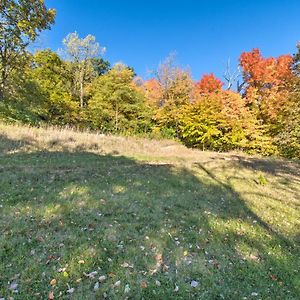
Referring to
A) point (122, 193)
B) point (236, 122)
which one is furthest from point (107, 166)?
point (236, 122)

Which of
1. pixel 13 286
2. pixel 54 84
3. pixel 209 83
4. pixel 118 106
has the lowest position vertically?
pixel 13 286

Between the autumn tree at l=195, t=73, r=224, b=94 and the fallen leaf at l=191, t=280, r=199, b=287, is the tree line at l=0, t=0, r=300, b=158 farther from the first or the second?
the fallen leaf at l=191, t=280, r=199, b=287

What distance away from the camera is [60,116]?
26141 mm

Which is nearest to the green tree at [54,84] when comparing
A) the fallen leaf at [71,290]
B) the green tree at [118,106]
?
the green tree at [118,106]

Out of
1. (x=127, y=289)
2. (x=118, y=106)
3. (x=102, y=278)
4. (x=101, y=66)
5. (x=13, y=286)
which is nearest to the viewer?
(x=13, y=286)

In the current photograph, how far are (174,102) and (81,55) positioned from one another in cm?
1169

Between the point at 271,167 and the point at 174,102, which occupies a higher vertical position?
the point at 174,102

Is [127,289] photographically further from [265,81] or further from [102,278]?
[265,81]

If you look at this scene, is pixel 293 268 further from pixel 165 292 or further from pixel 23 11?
pixel 23 11

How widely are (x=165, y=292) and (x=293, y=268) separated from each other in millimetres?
2439

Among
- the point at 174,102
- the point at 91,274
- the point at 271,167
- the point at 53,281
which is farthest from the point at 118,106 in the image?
the point at 53,281

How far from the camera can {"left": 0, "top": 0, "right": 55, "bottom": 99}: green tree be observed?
49.3ft

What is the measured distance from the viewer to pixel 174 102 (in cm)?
2705

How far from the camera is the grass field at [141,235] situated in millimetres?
3889
